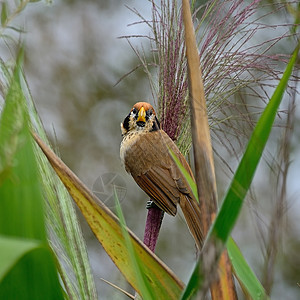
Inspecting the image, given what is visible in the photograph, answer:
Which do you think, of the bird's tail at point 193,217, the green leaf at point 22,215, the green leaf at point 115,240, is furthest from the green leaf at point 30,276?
the bird's tail at point 193,217

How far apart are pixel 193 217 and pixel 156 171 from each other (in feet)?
0.80

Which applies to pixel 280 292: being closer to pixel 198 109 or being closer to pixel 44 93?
pixel 44 93

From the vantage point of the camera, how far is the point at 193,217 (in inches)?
41.7

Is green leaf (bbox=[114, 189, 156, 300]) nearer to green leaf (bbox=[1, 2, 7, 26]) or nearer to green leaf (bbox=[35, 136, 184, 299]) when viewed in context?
green leaf (bbox=[35, 136, 184, 299])

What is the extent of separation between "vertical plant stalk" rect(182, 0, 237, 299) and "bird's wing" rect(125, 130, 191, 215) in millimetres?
563

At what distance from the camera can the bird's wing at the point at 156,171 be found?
1.17 meters

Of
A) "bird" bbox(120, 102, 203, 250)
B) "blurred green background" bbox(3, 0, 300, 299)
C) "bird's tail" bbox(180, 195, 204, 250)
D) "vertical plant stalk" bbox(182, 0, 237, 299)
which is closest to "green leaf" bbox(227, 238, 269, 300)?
"vertical plant stalk" bbox(182, 0, 237, 299)

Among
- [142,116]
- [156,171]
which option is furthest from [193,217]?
Answer: [142,116]

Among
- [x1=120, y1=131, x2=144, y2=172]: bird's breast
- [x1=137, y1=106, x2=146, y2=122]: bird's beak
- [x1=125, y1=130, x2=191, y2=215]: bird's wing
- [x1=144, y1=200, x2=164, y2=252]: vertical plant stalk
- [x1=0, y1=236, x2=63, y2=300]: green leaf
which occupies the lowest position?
[x1=0, y1=236, x2=63, y2=300]: green leaf

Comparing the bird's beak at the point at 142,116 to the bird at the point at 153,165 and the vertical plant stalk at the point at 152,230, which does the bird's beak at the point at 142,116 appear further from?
the vertical plant stalk at the point at 152,230

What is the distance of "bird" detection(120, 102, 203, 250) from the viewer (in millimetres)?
1142

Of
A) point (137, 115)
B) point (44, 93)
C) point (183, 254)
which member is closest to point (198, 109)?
point (137, 115)

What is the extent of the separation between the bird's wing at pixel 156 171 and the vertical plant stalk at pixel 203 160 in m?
0.56

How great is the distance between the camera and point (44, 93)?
3.47 m
